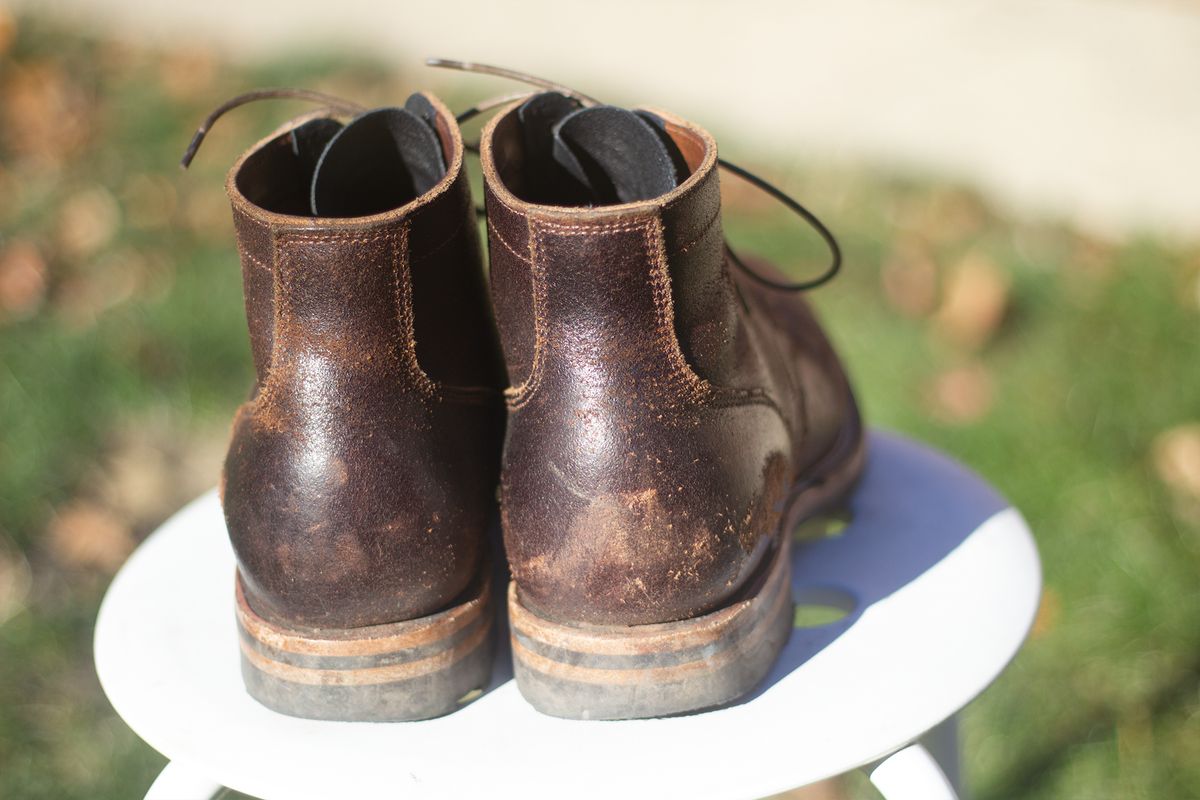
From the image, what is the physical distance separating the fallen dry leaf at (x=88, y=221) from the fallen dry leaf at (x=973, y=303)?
5.57 feet

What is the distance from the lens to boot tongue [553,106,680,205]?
0.99m

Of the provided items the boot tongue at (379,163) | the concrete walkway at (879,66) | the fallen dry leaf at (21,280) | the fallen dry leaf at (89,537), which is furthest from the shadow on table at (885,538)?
the fallen dry leaf at (21,280)

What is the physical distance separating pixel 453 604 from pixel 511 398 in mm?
159

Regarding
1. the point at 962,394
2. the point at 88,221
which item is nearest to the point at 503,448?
the point at 962,394

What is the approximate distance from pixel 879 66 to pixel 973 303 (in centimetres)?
84

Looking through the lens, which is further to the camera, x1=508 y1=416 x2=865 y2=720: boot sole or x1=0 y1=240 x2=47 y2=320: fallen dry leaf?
x1=0 y1=240 x2=47 y2=320: fallen dry leaf

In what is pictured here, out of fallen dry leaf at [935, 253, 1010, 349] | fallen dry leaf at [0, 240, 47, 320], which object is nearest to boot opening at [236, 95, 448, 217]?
fallen dry leaf at [935, 253, 1010, 349]

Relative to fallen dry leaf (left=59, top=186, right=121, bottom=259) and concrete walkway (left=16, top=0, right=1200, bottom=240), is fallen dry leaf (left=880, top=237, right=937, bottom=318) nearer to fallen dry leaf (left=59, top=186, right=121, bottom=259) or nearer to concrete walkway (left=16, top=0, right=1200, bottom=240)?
concrete walkway (left=16, top=0, right=1200, bottom=240)

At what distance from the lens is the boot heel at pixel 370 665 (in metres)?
0.94

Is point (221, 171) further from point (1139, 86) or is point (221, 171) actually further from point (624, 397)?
point (624, 397)

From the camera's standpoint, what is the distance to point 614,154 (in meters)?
1.02

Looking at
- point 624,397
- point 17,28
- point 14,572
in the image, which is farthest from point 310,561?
point 17,28

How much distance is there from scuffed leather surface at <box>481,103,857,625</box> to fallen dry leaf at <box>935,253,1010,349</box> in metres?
1.54

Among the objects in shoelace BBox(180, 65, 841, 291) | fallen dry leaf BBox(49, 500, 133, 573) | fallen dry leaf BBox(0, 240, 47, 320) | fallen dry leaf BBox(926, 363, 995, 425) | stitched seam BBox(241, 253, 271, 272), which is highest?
shoelace BBox(180, 65, 841, 291)
